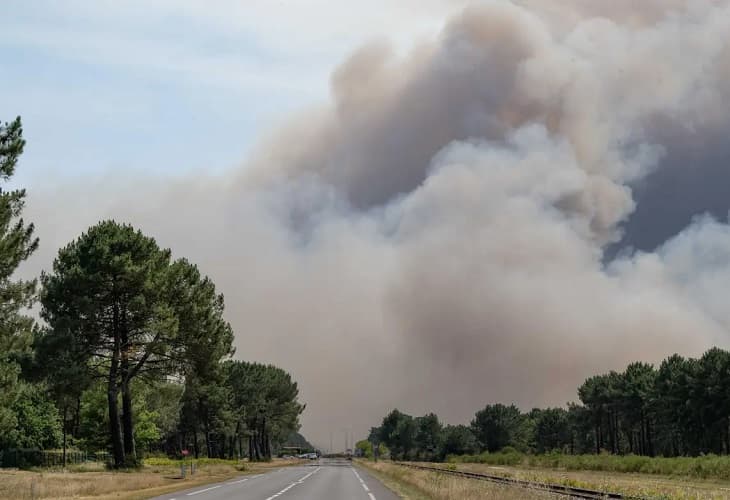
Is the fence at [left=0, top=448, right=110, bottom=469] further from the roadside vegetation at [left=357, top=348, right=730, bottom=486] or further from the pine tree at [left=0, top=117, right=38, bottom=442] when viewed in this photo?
the roadside vegetation at [left=357, top=348, right=730, bottom=486]

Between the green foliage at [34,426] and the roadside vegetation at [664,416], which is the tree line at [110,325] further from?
the roadside vegetation at [664,416]

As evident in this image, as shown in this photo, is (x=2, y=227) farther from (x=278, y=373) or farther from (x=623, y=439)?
(x=623, y=439)

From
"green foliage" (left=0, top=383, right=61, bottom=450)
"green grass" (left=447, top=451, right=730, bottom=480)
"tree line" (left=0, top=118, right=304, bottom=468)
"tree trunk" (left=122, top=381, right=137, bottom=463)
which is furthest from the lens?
"green foliage" (left=0, top=383, right=61, bottom=450)

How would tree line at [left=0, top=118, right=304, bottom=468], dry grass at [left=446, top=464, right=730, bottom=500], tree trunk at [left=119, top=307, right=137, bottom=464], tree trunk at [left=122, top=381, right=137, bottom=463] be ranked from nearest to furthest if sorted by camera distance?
1. dry grass at [left=446, top=464, right=730, bottom=500]
2. tree line at [left=0, top=118, right=304, bottom=468]
3. tree trunk at [left=119, top=307, right=137, bottom=464]
4. tree trunk at [left=122, top=381, right=137, bottom=463]

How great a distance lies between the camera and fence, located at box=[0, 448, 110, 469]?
71.1m

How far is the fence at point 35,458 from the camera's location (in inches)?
2800

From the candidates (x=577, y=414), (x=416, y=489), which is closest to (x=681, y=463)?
(x=416, y=489)

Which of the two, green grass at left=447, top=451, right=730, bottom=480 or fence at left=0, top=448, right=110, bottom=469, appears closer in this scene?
green grass at left=447, top=451, right=730, bottom=480

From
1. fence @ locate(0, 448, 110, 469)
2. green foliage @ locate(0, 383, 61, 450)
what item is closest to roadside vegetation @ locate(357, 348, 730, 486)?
fence @ locate(0, 448, 110, 469)

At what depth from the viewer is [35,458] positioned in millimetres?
75375

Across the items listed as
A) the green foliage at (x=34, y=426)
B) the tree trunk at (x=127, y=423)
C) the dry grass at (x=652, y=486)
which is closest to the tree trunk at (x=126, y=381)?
the tree trunk at (x=127, y=423)

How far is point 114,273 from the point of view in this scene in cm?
5231

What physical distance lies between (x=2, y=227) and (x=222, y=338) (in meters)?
27.4

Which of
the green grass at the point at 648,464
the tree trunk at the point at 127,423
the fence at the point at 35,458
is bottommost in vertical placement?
the green grass at the point at 648,464
